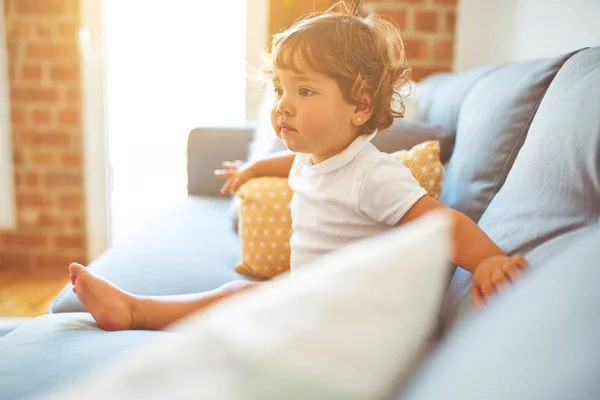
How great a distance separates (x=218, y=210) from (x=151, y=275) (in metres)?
0.64

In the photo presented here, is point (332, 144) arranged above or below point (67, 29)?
below

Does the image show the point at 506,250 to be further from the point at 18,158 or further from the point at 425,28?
the point at 18,158

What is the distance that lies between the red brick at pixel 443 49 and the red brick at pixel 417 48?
0.04 metres

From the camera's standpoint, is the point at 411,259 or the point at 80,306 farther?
the point at 80,306

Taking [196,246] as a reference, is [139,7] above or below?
above

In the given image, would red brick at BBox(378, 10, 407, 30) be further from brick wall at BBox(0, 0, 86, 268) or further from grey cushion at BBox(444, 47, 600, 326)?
grey cushion at BBox(444, 47, 600, 326)

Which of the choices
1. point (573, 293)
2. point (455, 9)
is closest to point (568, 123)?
point (573, 293)

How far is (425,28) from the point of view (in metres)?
2.46

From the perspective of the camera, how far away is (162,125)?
10.5 ft

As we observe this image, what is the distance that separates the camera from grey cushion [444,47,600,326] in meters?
0.67

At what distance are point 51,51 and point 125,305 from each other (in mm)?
2056

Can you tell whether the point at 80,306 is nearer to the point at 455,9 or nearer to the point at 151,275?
the point at 151,275

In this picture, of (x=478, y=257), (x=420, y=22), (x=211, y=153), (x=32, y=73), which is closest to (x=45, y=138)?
(x=32, y=73)

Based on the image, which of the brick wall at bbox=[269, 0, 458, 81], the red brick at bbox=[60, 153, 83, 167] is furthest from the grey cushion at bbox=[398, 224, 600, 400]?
the red brick at bbox=[60, 153, 83, 167]
